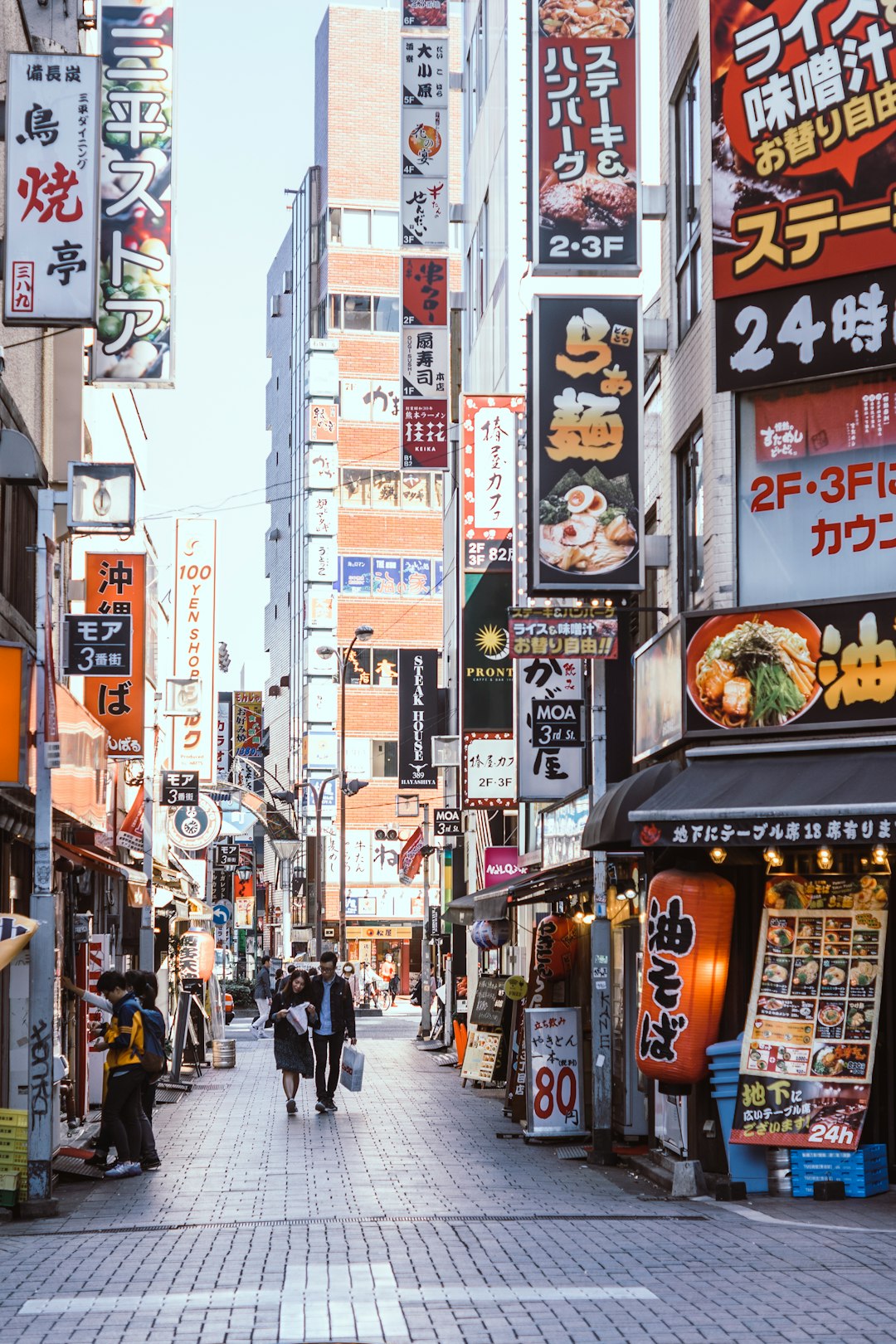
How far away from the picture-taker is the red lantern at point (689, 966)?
627 inches

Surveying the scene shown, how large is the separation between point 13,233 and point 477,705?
53.6 feet

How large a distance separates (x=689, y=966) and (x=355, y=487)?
81.4 metres

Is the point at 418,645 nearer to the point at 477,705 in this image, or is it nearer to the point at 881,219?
the point at 477,705

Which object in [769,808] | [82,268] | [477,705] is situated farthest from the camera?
[477,705]

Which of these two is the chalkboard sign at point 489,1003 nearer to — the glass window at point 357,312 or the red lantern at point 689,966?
the red lantern at point 689,966

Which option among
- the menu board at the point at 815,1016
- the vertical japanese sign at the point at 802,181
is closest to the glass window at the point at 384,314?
the vertical japanese sign at the point at 802,181

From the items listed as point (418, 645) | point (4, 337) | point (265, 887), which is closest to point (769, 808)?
point (4, 337)

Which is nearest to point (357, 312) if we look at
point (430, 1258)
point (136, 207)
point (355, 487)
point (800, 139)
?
point (355, 487)

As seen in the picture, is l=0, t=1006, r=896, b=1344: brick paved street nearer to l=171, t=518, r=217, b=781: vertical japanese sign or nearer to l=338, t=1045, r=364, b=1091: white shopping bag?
l=338, t=1045, r=364, b=1091: white shopping bag

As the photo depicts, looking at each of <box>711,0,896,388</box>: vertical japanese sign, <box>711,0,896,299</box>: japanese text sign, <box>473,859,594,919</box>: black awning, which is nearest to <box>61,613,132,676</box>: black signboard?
<box>473,859,594,919</box>: black awning

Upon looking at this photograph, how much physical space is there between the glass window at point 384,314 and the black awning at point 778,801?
85.4 m

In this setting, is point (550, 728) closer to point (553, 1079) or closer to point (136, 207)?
point (553, 1079)

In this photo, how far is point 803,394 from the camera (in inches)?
664

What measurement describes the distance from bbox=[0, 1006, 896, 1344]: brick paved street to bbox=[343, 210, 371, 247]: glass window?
87.1 m
